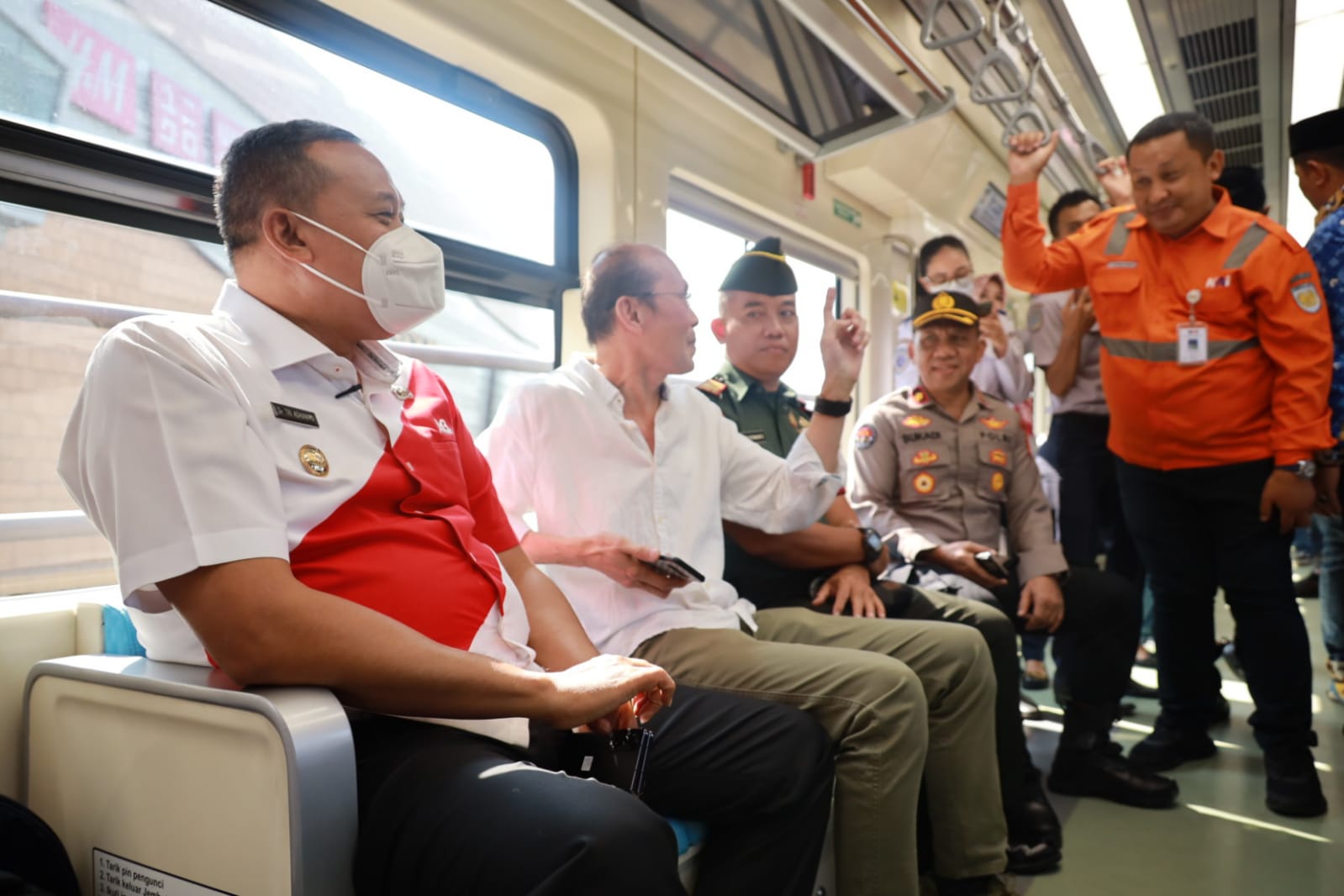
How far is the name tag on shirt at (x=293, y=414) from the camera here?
1.27 m

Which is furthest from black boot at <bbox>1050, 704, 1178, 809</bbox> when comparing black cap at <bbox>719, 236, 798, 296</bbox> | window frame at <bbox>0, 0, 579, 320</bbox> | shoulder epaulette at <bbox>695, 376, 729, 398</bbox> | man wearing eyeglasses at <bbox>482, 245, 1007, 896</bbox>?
window frame at <bbox>0, 0, 579, 320</bbox>

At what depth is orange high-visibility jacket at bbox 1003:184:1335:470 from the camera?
8.39ft

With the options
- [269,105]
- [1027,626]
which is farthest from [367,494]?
[1027,626]

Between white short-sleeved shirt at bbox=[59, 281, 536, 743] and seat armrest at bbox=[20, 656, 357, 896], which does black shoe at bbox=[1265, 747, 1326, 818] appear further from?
seat armrest at bbox=[20, 656, 357, 896]

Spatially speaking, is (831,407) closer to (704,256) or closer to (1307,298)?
(1307,298)

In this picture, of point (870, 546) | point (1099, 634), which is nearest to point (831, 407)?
point (870, 546)

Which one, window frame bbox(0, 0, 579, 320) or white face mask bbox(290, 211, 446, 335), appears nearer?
white face mask bbox(290, 211, 446, 335)

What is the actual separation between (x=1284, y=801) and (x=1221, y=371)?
1.25 metres

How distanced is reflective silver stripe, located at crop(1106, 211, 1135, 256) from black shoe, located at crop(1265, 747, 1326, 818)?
1.60 meters

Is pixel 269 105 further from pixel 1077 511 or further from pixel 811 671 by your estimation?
pixel 1077 511

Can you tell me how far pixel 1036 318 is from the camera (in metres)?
3.61

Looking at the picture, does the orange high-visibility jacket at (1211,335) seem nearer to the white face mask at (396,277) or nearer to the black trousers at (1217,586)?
the black trousers at (1217,586)

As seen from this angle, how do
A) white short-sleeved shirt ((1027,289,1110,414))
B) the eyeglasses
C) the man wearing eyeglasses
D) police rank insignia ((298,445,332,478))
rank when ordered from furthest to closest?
white short-sleeved shirt ((1027,289,1110,414))
the eyeglasses
the man wearing eyeglasses
police rank insignia ((298,445,332,478))

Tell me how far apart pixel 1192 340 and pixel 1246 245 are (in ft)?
1.02
